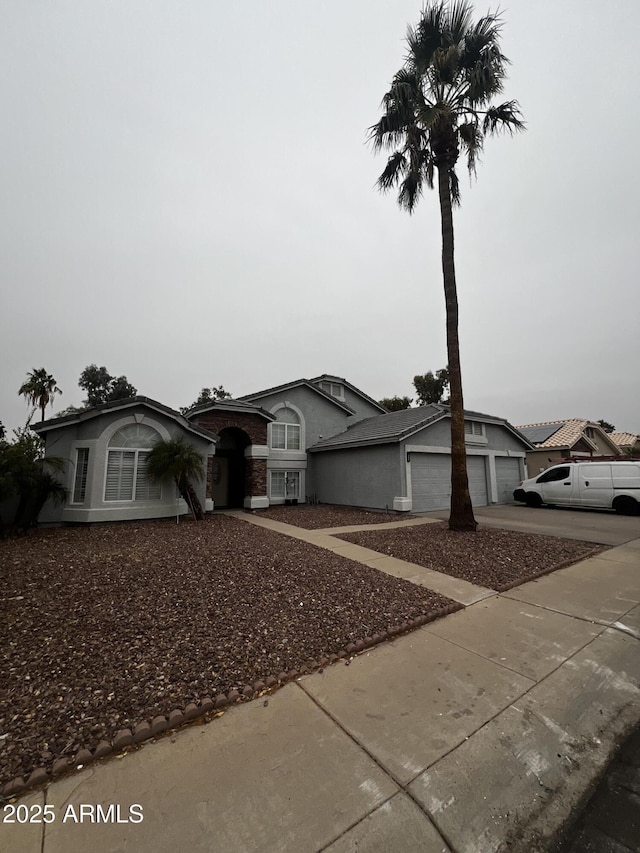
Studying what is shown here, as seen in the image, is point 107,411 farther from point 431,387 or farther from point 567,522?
point 431,387

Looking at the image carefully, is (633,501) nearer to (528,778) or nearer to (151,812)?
(528,778)

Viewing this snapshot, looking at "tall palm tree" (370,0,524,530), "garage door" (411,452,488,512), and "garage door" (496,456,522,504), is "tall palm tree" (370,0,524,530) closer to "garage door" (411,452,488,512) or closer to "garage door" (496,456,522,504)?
"garage door" (411,452,488,512)

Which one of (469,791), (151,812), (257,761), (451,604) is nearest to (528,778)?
(469,791)

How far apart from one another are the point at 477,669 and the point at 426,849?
6.13ft

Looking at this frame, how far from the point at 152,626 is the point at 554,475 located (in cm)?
1645

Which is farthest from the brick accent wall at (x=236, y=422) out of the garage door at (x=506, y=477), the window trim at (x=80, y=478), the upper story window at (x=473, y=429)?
the garage door at (x=506, y=477)

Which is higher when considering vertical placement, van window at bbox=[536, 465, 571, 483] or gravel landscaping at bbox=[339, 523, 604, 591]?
van window at bbox=[536, 465, 571, 483]

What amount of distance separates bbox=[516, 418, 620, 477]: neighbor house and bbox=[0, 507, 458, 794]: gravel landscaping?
20658 millimetres

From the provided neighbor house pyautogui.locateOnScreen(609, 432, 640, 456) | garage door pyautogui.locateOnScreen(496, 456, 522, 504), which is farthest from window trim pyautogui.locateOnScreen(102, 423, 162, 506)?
neighbor house pyautogui.locateOnScreen(609, 432, 640, 456)

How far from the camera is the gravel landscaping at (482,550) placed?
634 cm

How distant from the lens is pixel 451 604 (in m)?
4.90

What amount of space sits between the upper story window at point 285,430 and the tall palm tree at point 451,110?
9.84m

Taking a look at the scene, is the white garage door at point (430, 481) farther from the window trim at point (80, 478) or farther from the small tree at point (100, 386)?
the small tree at point (100, 386)

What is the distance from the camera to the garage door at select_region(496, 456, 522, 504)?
17359 millimetres
